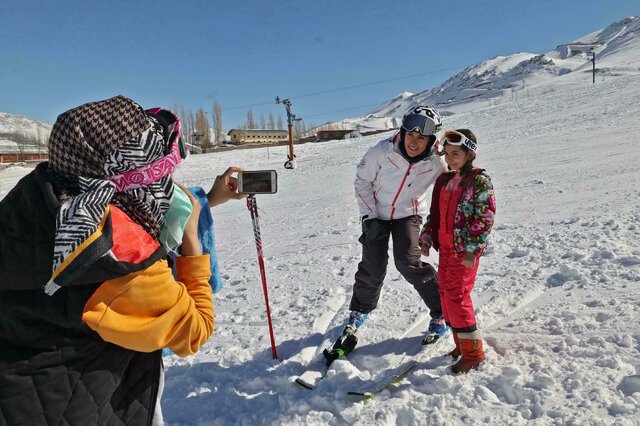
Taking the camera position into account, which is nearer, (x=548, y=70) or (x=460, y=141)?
(x=460, y=141)

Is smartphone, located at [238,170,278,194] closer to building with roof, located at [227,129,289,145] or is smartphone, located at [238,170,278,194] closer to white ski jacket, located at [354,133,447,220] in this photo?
white ski jacket, located at [354,133,447,220]

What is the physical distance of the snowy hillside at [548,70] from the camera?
62338 millimetres

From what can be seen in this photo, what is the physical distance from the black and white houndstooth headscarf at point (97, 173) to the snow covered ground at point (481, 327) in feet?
6.42

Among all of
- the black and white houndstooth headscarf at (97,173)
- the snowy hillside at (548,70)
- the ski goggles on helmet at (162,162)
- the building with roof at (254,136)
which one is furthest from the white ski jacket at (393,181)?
the building with roof at (254,136)

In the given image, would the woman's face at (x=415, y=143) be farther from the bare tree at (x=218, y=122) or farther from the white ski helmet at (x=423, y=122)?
the bare tree at (x=218, y=122)

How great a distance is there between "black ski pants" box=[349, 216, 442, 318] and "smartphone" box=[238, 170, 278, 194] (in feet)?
3.63

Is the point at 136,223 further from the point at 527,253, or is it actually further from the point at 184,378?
the point at 527,253

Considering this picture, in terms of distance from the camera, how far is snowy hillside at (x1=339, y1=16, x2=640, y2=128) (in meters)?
62.3

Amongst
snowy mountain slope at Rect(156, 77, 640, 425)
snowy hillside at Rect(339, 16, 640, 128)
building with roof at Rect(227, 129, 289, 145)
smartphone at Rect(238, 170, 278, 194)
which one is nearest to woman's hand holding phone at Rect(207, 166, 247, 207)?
smartphone at Rect(238, 170, 278, 194)

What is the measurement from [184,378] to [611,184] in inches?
305

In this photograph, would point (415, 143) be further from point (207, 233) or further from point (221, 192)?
point (207, 233)

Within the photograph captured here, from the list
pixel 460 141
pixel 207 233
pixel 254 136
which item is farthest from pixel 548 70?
pixel 207 233

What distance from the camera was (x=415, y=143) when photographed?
3338 mm

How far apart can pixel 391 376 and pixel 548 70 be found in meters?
136
